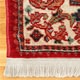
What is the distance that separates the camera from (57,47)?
1043 millimetres

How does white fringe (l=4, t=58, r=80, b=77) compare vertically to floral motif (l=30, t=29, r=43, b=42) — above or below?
below

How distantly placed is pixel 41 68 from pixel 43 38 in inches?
5.2

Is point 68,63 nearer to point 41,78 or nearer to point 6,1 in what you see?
point 41,78

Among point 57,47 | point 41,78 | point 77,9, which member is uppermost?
point 77,9

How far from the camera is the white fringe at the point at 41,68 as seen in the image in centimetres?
102

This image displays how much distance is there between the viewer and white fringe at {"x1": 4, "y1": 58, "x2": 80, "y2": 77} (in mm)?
1021

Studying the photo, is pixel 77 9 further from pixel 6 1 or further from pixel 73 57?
pixel 6 1

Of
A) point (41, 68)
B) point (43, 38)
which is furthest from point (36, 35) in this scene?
point (41, 68)

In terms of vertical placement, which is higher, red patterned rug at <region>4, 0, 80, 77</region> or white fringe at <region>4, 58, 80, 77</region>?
red patterned rug at <region>4, 0, 80, 77</region>

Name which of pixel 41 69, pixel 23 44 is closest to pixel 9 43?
pixel 23 44

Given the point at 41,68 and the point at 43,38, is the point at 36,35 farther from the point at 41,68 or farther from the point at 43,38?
the point at 41,68

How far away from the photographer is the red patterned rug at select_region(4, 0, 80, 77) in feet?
3.36

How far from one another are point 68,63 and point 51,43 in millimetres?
114

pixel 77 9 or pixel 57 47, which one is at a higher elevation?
pixel 77 9
